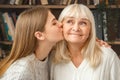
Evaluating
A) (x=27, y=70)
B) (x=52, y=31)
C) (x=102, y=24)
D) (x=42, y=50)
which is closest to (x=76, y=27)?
(x=52, y=31)

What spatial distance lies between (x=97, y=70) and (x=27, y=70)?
490mm

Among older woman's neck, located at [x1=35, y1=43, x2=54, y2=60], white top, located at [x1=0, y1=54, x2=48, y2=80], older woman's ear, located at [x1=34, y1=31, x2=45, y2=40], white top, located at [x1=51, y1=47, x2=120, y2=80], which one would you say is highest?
older woman's ear, located at [x1=34, y1=31, x2=45, y2=40]

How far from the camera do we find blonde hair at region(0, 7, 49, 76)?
175 centimetres

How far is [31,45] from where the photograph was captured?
70.6 inches

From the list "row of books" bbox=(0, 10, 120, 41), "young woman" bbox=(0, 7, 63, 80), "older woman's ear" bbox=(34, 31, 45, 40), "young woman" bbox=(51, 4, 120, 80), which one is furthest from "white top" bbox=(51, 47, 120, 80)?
"row of books" bbox=(0, 10, 120, 41)

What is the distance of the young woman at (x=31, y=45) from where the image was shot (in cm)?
169

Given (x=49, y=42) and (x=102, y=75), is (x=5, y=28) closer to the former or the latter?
(x=49, y=42)

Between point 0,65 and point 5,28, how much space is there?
120cm

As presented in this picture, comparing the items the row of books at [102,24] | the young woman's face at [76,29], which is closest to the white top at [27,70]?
the young woman's face at [76,29]

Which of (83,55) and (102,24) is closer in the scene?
(83,55)

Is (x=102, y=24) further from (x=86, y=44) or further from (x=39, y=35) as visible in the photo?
(x=39, y=35)

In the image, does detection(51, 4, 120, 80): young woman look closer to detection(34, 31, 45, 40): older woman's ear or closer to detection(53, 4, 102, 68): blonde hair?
detection(53, 4, 102, 68): blonde hair

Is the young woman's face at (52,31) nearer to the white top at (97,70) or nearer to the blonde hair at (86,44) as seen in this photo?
the blonde hair at (86,44)

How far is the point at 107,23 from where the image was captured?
8.96 feet
